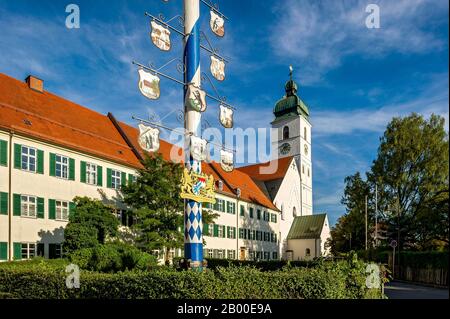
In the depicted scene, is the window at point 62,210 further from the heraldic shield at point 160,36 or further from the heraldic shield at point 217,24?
the heraldic shield at point 217,24

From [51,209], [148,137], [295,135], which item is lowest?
[51,209]

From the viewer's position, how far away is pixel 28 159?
80.0 ft

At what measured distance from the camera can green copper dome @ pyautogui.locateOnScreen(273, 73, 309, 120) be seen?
236 ft

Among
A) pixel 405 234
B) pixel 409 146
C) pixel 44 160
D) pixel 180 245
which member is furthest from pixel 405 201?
pixel 44 160

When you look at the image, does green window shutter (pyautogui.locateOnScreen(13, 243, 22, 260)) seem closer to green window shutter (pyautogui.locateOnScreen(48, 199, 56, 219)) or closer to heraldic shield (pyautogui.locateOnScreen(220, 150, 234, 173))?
green window shutter (pyautogui.locateOnScreen(48, 199, 56, 219))

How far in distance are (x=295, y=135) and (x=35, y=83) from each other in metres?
47.0

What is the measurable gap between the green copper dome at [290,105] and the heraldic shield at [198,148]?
57111 millimetres

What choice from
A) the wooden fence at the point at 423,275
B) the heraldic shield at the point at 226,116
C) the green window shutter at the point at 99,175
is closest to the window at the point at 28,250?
the green window shutter at the point at 99,175

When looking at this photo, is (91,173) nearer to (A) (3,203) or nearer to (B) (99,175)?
(B) (99,175)

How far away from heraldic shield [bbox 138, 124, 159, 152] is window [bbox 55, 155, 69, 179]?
12.8 m

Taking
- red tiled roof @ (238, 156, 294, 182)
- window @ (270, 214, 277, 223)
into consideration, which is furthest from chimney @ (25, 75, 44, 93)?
red tiled roof @ (238, 156, 294, 182)

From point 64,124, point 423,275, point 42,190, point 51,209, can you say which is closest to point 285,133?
point 64,124

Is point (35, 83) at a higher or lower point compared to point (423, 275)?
higher

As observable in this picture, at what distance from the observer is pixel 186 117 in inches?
618
